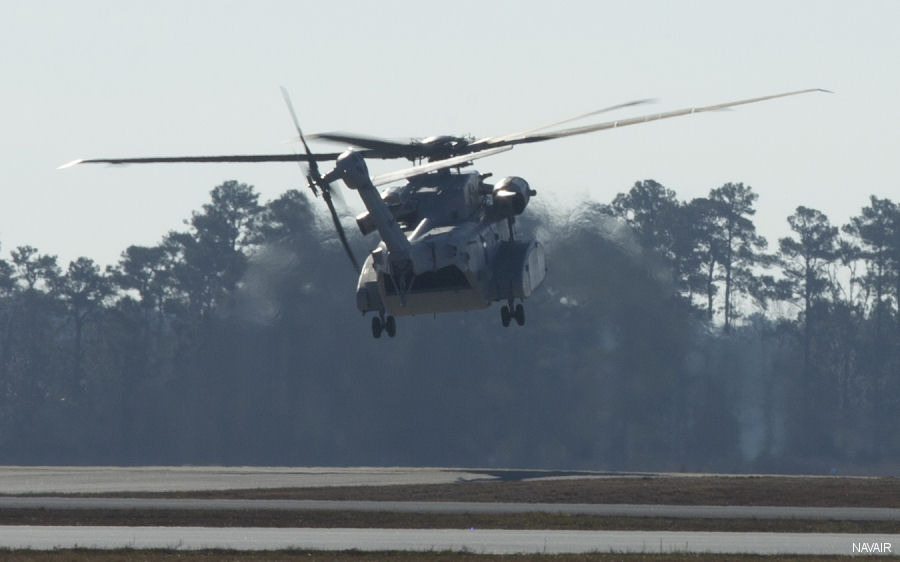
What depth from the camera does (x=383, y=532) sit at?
3672 cm

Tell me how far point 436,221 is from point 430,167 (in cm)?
353

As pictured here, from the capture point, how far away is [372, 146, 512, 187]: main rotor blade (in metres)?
44.0

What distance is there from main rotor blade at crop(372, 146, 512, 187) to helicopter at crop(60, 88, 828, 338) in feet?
0.09

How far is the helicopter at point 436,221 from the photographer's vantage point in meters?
43.9

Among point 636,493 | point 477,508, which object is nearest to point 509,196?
point 477,508

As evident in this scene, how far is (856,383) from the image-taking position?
400 ft

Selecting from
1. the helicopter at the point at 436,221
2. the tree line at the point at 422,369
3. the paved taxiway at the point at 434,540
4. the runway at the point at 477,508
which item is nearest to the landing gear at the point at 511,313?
the helicopter at the point at 436,221

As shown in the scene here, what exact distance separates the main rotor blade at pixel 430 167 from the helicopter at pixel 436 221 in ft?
0.09

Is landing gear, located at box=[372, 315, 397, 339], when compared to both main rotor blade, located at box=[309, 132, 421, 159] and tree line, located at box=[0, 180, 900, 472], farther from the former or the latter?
tree line, located at box=[0, 180, 900, 472]

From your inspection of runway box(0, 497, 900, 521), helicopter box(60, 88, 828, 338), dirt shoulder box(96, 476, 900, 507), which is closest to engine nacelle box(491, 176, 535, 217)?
helicopter box(60, 88, 828, 338)

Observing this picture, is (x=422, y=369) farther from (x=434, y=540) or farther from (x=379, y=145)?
(x=434, y=540)

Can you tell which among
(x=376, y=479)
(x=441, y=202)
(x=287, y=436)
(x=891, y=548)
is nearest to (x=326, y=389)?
(x=287, y=436)

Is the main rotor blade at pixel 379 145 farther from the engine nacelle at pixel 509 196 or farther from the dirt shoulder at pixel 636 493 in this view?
the dirt shoulder at pixel 636 493

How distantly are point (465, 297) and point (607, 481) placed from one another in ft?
37.9
